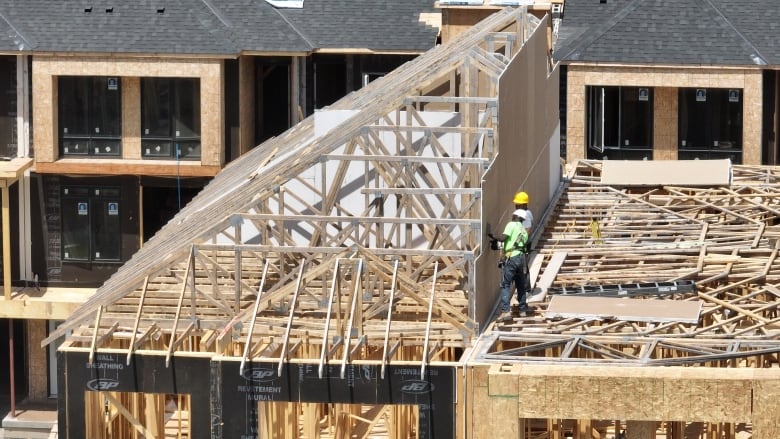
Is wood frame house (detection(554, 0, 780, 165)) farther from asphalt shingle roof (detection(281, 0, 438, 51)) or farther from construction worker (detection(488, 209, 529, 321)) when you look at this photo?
construction worker (detection(488, 209, 529, 321))

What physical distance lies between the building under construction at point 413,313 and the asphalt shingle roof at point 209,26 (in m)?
13.6

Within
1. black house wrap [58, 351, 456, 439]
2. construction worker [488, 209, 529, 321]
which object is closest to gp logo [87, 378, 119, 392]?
black house wrap [58, 351, 456, 439]

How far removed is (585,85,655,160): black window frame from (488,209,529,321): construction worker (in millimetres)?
21959

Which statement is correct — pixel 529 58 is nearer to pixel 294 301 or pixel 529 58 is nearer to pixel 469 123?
pixel 469 123

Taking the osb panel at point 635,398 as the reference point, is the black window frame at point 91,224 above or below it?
above

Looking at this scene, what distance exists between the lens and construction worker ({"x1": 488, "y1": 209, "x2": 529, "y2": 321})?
3156 cm

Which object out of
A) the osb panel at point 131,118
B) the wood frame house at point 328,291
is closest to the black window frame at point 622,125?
the osb panel at point 131,118

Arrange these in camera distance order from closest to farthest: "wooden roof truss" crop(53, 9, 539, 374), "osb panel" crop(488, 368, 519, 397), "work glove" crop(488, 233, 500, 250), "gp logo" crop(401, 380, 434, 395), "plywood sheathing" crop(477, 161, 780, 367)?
"osb panel" crop(488, 368, 519, 397) → "gp logo" crop(401, 380, 434, 395) → "plywood sheathing" crop(477, 161, 780, 367) → "wooden roof truss" crop(53, 9, 539, 374) → "work glove" crop(488, 233, 500, 250)

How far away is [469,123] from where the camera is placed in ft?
113

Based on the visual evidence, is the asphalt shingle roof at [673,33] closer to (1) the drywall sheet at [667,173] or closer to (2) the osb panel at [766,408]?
(1) the drywall sheet at [667,173]

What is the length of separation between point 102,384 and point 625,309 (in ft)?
28.3

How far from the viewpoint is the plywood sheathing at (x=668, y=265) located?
30016mm

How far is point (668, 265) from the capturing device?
118ft

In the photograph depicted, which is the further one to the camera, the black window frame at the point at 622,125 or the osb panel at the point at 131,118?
the black window frame at the point at 622,125
